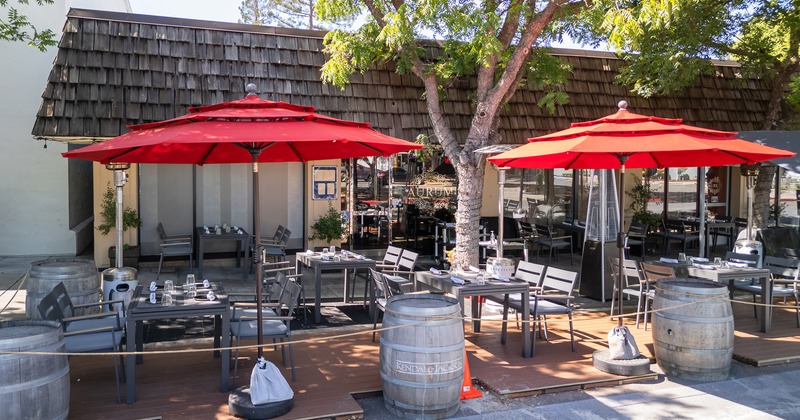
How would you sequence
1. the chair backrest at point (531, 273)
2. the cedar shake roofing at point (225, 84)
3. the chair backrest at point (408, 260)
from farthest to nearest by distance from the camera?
1. the cedar shake roofing at point (225, 84)
2. the chair backrest at point (408, 260)
3. the chair backrest at point (531, 273)

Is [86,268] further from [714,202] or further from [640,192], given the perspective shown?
[714,202]

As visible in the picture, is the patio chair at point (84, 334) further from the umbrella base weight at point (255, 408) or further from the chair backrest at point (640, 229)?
the chair backrest at point (640, 229)

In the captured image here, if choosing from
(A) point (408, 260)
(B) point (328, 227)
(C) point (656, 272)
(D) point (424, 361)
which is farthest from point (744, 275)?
(B) point (328, 227)

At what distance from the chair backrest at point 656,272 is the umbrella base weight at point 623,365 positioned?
1.62 meters

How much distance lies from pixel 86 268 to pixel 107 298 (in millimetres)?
595

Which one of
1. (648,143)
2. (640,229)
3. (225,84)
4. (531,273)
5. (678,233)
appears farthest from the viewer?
(678,233)

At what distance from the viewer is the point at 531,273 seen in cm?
794

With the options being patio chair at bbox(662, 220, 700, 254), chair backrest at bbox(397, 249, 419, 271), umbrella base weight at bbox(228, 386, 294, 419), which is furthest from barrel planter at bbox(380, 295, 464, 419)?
patio chair at bbox(662, 220, 700, 254)

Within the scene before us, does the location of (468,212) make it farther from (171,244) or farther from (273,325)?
(171,244)

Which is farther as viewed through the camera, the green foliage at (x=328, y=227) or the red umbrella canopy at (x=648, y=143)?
the green foliage at (x=328, y=227)

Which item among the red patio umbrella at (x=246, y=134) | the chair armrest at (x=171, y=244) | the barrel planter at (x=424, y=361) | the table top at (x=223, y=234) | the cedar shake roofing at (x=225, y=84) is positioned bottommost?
the barrel planter at (x=424, y=361)

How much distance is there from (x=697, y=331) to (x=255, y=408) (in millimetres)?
4222

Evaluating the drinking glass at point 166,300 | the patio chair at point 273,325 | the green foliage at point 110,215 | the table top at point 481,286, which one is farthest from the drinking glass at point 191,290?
the green foliage at point 110,215

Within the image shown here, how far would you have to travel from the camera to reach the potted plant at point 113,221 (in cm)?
1146
